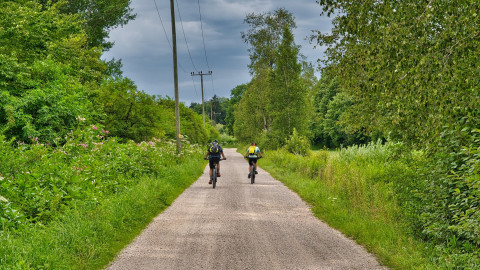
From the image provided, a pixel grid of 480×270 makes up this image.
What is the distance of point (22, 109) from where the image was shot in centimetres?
1459

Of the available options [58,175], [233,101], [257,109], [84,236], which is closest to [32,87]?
[58,175]

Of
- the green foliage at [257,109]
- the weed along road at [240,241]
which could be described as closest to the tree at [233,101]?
the green foliage at [257,109]

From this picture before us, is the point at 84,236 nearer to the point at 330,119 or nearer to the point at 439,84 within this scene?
the point at 439,84

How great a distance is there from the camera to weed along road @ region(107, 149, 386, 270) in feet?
20.7

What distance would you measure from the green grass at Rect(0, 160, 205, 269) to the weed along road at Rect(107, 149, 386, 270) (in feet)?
1.05

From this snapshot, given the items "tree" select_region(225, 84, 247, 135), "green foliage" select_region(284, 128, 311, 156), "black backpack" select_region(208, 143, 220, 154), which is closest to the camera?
"black backpack" select_region(208, 143, 220, 154)

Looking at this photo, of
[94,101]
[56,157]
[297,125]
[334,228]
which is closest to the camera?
[334,228]

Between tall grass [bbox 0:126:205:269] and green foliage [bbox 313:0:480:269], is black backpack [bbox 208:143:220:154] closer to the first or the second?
tall grass [bbox 0:126:205:269]

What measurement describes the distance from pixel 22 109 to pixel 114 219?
8.50m

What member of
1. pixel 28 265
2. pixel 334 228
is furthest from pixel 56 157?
pixel 334 228

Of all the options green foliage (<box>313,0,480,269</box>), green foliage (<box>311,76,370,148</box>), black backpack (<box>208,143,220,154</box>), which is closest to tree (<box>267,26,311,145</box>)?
black backpack (<box>208,143,220,154</box>)

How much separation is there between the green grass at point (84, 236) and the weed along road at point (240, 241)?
320mm

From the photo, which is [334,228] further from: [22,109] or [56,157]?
[22,109]

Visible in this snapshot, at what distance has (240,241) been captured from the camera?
770cm
